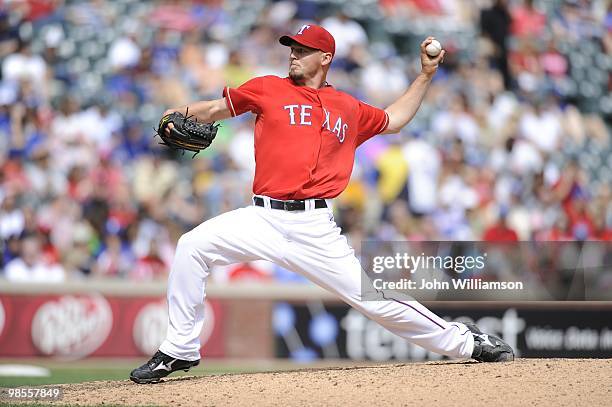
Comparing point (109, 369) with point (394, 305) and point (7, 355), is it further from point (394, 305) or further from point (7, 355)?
point (394, 305)

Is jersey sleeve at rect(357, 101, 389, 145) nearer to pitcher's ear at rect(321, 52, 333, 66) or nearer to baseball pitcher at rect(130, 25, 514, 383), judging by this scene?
baseball pitcher at rect(130, 25, 514, 383)

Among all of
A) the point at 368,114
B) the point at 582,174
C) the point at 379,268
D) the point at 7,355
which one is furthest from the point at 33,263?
the point at 582,174

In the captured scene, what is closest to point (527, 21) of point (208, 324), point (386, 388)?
point (208, 324)

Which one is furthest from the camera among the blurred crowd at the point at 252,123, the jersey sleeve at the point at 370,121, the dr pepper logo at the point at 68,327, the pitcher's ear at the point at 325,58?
the blurred crowd at the point at 252,123

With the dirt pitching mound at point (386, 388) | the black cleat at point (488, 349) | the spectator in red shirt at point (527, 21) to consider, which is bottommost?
the dirt pitching mound at point (386, 388)

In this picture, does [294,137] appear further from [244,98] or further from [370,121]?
[370,121]

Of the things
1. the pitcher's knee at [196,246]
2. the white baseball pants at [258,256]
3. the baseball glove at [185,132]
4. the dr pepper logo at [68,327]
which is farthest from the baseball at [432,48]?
the dr pepper logo at [68,327]

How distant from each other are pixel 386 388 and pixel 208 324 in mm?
4585

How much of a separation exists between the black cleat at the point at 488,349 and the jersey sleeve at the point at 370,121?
4.49 feet

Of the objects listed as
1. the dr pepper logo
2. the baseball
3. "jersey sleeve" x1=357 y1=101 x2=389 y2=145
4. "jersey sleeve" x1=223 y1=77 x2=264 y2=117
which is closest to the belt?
"jersey sleeve" x1=223 y1=77 x2=264 y2=117

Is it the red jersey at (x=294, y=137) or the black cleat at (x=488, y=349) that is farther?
the black cleat at (x=488, y=349)

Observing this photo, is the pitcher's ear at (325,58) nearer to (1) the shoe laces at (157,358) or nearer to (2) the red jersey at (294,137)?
(2) the red jersey at (294,137)

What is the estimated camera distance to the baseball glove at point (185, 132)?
5688 millimetres

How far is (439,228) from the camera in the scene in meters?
11.1
